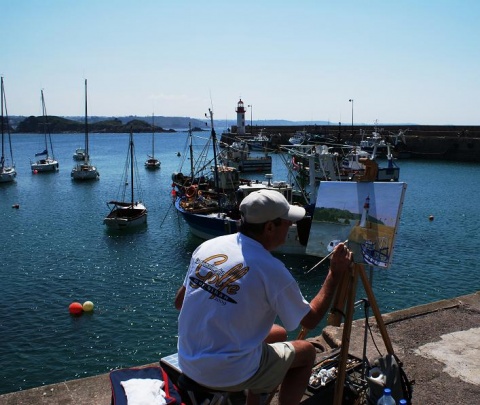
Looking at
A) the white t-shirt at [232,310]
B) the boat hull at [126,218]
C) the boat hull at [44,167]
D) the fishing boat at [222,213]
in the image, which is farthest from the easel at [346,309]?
the boat hull at [44,167]

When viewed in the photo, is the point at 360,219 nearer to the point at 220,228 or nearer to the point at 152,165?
the point at 220,228

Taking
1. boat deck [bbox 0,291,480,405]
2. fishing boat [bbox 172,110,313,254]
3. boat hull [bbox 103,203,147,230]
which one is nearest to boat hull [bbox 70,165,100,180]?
boat hull [bbox 103,203,147,230]

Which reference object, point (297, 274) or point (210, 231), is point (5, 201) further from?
point (297, 274)

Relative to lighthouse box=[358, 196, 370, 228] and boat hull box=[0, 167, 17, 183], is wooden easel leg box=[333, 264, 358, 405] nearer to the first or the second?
lighthouse box=[358, 196, 370, 228]

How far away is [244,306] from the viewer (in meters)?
2.70

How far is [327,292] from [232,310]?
743 mm

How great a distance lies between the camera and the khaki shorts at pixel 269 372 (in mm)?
2875

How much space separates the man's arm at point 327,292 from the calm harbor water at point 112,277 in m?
8.00

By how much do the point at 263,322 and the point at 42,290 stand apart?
13.7 meters

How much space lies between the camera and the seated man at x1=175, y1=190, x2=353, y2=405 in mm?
2699

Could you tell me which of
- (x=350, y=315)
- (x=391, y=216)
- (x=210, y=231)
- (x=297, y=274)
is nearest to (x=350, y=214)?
(x=391, y=216)

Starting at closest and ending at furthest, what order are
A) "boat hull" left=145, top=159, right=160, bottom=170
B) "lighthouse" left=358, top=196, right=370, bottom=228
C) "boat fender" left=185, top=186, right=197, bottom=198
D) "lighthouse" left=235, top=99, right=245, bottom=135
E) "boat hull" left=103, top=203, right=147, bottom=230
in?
"lighthouse" left=358, top=196, right=370, bottom=228
"boat hull" left=103, top=203, right=147, bottom=230
"boat fender" left=185, top=186, right=197, bottom=198
"boat hull" left=145, top=159, right=160, bottom=170
"lighthouse" left=235, top=99, right=245, bottom=135

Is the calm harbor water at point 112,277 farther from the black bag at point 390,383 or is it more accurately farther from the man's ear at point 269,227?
the man's ear at point 269,227

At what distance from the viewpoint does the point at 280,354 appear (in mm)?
3016
